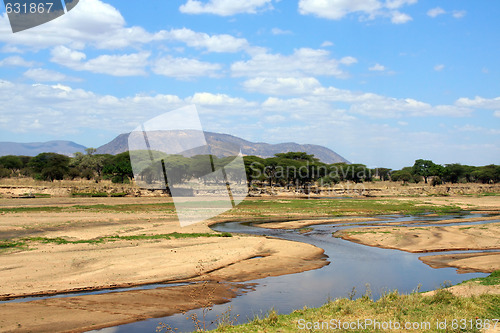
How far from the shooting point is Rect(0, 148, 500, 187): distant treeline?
9541cm

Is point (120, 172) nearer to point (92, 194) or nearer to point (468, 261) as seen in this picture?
point (92, 194)

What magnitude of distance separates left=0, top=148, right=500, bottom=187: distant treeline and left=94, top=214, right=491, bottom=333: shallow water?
2725 inches

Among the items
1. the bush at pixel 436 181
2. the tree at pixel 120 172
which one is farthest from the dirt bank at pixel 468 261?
the bush at pixel 436 181

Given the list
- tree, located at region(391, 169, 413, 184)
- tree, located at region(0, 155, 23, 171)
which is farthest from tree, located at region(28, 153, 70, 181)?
tree, located at region(391, 169, 413, 184)

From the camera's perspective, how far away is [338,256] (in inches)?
1087

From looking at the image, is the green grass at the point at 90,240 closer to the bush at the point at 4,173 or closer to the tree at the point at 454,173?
the bush at the point at 4,173

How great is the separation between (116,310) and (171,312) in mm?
2045

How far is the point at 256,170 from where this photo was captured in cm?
10012

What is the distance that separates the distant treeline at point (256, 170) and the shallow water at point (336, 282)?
6921cm

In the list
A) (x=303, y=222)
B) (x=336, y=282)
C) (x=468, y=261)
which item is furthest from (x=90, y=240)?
(x=303, y=222)

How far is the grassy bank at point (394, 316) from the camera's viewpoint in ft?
38.2

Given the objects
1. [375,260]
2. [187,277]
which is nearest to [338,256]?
[375,260]

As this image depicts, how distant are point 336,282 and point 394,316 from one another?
7995 mm

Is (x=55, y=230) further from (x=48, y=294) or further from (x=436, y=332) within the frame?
(x=436, y=332)
